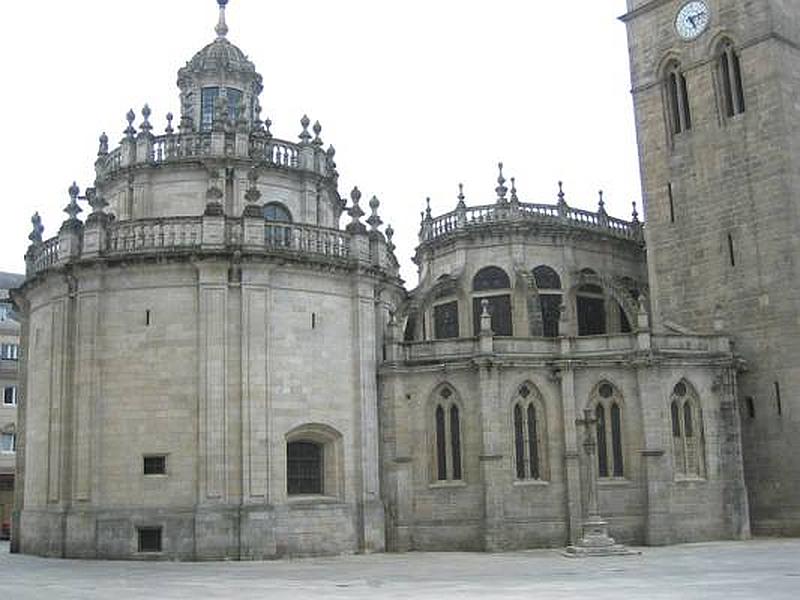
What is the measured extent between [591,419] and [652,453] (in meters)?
3.45

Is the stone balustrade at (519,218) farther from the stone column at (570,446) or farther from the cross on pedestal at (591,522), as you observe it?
the cross on pedestal at (591,522)

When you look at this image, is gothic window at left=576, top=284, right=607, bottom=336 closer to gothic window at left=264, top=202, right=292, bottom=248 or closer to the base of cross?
the base of cross

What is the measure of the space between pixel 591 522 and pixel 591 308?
614 inches

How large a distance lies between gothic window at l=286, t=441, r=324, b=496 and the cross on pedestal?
349 inches

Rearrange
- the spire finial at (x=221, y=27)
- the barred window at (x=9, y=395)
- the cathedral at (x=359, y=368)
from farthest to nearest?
the barred window at (x=9, y=395)
the spire finial at (x=221, y=27)
the cathedral at (x=359, y=368)

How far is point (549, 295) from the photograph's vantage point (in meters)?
45.1

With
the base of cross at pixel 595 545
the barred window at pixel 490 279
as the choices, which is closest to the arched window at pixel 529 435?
the base of cross at pixel 595 545

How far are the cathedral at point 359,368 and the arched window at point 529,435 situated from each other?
0.08m

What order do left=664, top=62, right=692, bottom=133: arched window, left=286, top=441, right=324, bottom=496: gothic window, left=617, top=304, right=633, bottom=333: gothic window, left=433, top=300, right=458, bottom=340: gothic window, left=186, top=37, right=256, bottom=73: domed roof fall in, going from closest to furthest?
left=286, top=441, right=324, bottom=496: gothic window → left=186, top=37, right=256, bottom=73: domed roof → left=664, top=62, right=692, bottom=133: arched window → left=617, top=304, right=633, bottom=333: gothic window → left=433, top=300, right=458, bottom=340: gothic window

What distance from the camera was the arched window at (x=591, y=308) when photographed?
45375mm

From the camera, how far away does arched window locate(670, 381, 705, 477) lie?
3556 cm

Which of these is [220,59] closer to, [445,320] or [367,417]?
[445,320]

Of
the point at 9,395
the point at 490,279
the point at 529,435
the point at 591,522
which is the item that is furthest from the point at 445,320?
the point at 9,395

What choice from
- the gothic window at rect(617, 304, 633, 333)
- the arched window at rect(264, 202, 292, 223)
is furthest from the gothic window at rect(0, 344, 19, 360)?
the gothic window at rect(617, 304, 633, 333)
